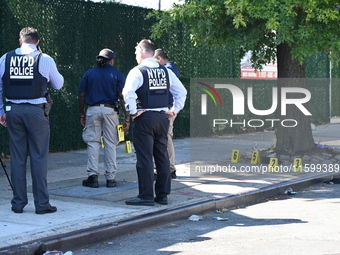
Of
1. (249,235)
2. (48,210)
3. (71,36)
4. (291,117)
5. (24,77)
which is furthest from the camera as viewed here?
(71,36)

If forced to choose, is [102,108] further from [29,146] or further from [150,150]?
[29,146]

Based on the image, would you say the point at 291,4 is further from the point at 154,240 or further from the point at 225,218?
the point at 154,240

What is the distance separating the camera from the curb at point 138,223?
630 centimetres

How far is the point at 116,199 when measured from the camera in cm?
866

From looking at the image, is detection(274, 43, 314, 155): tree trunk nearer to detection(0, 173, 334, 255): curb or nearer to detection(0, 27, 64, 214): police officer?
detection(0, 173, 334, 255): curb

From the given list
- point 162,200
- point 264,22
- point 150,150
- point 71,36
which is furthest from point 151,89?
point 71,36

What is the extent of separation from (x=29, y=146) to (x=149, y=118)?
147cm

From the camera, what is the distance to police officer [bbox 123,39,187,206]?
26.5 ft

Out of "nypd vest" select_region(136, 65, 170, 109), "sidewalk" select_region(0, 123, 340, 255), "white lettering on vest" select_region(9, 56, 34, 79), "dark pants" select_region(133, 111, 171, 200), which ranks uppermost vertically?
"white lettering on vest" select_region(9, 56, 34, 79)

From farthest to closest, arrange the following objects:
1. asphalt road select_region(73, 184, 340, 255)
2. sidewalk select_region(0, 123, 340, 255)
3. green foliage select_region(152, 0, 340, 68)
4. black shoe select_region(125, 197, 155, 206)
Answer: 1. green foliage select_region(152, 0, 340, 68)
2. black shoe select_region(125, 197, 155, 206)
3. sidewalk select_region(0, 123, 340, 255)
4. asphalt road select_region(73, 184, 340, 255)

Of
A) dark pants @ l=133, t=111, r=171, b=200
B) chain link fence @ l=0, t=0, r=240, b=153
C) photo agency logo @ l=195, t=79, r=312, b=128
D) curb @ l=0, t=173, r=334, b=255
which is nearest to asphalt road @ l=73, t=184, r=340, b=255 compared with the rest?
curb @ l=0, t=173, r=334, b=255

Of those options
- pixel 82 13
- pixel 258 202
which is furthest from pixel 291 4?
pixel 82 13

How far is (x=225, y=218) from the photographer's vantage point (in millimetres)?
8109

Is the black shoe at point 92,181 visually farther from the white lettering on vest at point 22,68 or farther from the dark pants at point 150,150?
the white lettering on vest at point 22,68
